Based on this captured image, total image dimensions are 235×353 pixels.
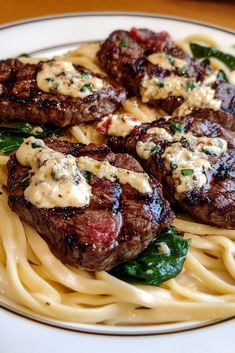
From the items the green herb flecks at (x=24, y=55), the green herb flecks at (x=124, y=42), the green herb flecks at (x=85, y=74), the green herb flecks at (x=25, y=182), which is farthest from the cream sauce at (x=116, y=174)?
the green herb flecks at (x=24, y=55)

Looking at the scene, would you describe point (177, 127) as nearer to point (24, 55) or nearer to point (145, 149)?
point (145, 149)

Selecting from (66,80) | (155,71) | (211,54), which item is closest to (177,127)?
(155,71)

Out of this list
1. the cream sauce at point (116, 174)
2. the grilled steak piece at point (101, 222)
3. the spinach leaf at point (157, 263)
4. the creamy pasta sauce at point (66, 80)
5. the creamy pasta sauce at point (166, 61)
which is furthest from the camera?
the creamy pasta sauce at point (166, 61)

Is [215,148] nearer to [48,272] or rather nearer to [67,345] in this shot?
[48,272]

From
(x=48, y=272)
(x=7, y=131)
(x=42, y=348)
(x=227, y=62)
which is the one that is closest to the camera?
(x=42, y=348)

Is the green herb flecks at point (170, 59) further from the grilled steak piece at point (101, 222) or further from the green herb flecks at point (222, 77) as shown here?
the grilled steak piece at point (101, 222)

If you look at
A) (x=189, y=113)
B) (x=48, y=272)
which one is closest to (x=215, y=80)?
(x=189, y=113)

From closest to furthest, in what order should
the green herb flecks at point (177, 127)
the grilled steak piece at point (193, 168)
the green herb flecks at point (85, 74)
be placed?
the grilled steak piece at point (193, 168), the green herb flecks at point (177, 127), the green herb flecks at point (85, 74)

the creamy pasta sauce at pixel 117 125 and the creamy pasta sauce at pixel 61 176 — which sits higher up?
the creamy pasta sauce at pixel 117 125
